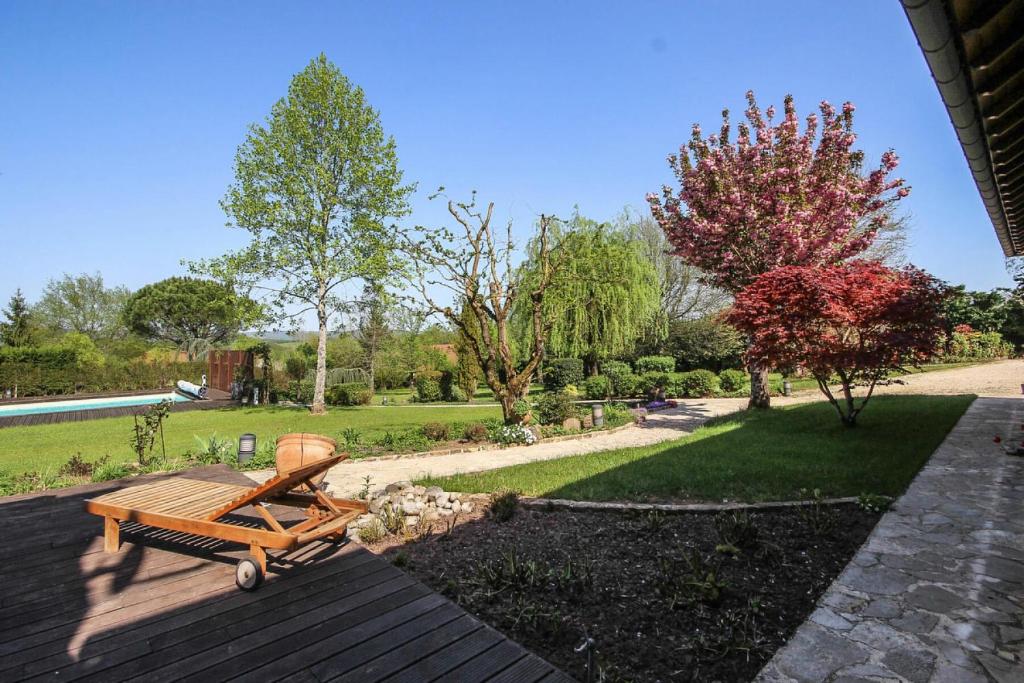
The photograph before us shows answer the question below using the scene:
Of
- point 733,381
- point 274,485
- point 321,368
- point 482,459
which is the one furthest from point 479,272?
point 733,381

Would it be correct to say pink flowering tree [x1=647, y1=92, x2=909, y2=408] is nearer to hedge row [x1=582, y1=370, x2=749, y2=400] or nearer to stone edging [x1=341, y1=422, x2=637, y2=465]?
stone edging [x1=341, y1=422, x2=637, y2=465]

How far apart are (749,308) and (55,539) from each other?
1104 cm

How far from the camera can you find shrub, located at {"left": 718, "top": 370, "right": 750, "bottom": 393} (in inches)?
826

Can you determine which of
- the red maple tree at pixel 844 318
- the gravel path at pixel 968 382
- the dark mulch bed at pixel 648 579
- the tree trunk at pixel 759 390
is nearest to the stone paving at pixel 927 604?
the dark mulch bed at pixel 648 579

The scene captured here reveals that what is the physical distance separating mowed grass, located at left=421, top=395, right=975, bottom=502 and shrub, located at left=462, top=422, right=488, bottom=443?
2810mm

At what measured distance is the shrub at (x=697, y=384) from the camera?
20.7m

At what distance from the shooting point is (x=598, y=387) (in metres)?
21.4

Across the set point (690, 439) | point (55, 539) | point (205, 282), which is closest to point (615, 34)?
point (690, 439)

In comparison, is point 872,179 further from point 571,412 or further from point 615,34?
point 571,412

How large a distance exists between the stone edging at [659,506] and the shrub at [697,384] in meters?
16.0

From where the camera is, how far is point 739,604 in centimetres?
328

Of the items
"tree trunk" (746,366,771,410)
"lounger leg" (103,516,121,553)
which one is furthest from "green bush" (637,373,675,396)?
"lounger leg" (103,516,121,553)

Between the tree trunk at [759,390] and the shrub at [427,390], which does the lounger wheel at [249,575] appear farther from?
the shrub at [427,390]

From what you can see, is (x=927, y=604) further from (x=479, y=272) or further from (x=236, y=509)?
(x=479, y=272)
